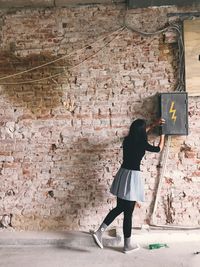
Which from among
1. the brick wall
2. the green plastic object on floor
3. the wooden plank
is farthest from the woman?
the wooden plank

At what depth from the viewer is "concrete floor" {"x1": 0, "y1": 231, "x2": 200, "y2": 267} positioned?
120 inches

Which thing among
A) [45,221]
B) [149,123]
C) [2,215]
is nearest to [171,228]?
[149,123]

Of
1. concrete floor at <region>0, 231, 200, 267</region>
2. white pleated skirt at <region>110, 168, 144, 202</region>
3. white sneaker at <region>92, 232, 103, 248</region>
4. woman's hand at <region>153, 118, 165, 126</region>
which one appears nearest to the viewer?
concrete floor at <region>0, 231, 200, 267</region>

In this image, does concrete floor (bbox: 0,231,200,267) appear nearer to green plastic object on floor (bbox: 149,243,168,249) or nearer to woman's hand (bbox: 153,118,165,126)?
green plastic object on floor (bbox: 149,243,168,249)

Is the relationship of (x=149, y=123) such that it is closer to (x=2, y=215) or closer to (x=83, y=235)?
(x=83, y=235)

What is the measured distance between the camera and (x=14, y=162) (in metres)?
3.79

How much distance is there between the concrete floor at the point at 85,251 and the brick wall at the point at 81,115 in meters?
0.20

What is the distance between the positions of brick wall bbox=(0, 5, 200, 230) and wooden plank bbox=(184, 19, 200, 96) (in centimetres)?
14

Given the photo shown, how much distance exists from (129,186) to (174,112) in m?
1.00

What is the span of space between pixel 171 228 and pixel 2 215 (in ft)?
6.55

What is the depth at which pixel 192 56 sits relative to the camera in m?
3.60

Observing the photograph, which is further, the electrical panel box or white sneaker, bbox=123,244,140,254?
the electrical panel box

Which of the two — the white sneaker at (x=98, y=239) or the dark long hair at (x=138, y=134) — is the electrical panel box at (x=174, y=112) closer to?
the dark long hair at (x=138, y=134)

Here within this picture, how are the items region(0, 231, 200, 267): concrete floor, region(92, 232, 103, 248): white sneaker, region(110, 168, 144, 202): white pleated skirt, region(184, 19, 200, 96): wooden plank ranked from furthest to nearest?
region(184, 19, 200, 96): wooden plank
region(92, 232, 103, 248): white sneaker
region(110, 168, 144, 202): white pleated skirt
region(0, 231, 200, 267): concrete floor
